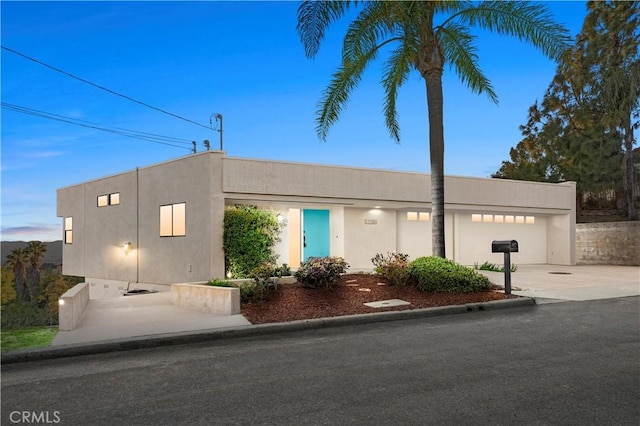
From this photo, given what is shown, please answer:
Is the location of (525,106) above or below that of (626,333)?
above

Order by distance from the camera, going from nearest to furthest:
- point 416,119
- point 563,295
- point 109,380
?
point 109,380
point 563,295
point 416,119

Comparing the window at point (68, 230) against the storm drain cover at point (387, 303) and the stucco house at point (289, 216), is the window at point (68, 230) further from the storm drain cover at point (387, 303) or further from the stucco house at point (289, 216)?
the storm drain cover at point (387, 303)

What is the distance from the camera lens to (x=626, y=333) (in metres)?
7.50

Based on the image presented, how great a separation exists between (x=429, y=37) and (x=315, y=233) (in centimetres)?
899

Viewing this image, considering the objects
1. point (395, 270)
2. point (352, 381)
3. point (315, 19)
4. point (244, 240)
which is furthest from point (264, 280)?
point (315, 19)

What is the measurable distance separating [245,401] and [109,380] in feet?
6.32

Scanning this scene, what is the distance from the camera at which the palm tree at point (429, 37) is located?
42.4 feet

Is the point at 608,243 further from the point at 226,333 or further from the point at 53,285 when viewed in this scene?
the point at 53,285

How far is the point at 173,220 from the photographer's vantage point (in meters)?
16.9

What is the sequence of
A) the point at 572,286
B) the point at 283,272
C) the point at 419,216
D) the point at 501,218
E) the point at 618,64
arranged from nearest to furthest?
the point at 283,272, the point at 572,286, the point at 419,216, the point at 501,218, the point at 618,64

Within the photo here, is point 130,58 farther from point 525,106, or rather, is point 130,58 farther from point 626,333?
point 525,106

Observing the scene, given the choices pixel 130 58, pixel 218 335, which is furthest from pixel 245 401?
pixel 130 58

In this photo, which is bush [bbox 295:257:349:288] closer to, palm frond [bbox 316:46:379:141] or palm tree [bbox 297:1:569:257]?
palm tree [bbox 297:1:569:257]

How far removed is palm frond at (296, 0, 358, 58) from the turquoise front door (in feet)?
24.1
